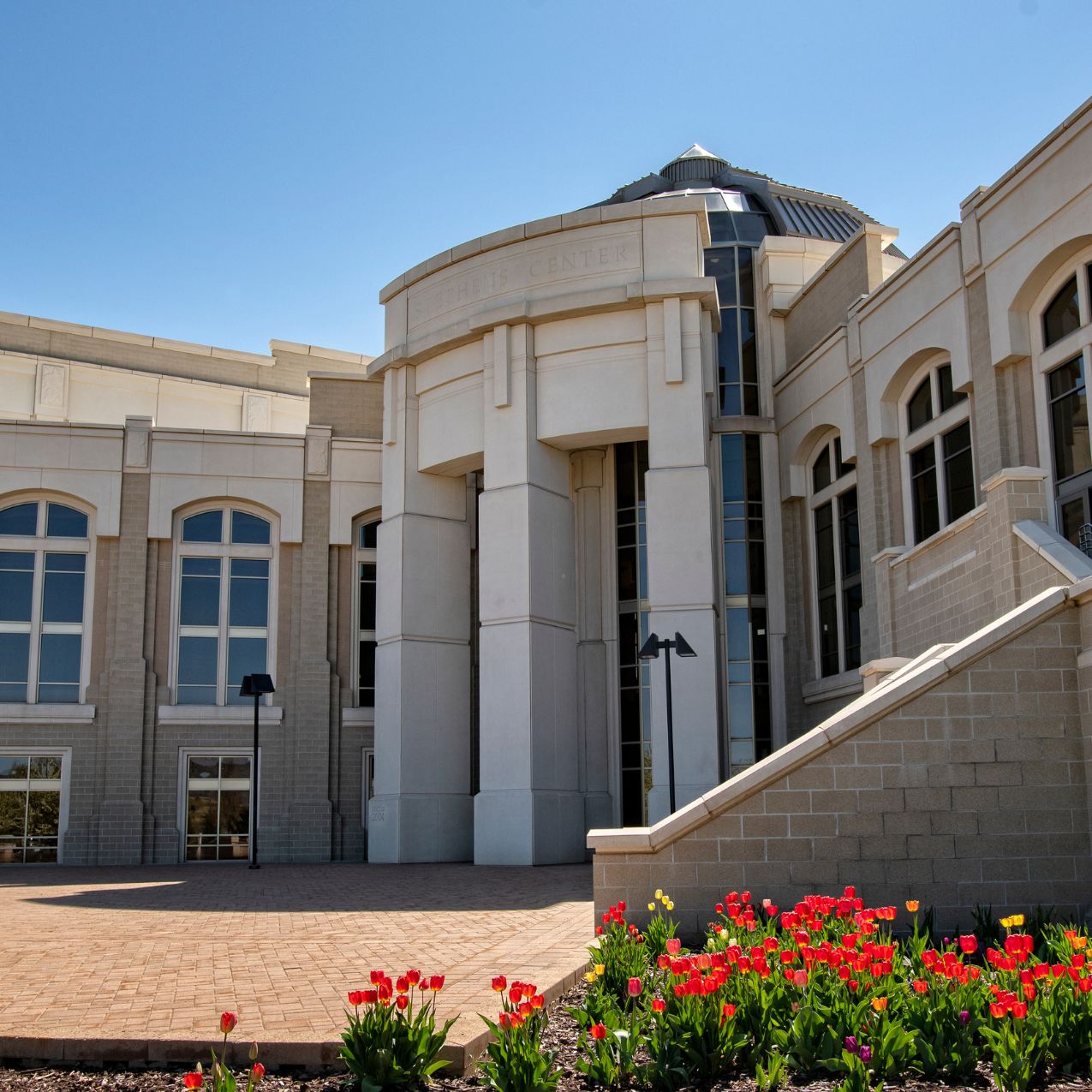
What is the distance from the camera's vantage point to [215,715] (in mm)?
30047

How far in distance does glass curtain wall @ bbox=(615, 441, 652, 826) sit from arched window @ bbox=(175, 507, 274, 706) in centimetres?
874

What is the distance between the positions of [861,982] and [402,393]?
965 inches

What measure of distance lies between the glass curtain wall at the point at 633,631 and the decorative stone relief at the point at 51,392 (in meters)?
19.1

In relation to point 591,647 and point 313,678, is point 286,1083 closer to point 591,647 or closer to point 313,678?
point 591,647

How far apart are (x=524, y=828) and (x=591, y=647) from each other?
18.3 feet

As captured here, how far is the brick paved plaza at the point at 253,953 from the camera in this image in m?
6.58

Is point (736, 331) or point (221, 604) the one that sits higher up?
point (736, 331)

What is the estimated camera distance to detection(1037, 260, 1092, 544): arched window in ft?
63.2

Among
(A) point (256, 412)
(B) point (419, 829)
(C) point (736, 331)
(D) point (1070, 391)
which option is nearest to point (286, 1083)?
(D) point (1070, 391)

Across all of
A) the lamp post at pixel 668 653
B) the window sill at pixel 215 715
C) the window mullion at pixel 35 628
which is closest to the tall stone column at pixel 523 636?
the lamp post at pixel 668 653

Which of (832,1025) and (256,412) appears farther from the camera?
(256,412)

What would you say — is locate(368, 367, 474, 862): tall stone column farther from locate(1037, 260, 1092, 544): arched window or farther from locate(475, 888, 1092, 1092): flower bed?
locate(475, 888, 1092, 1092): flower bed

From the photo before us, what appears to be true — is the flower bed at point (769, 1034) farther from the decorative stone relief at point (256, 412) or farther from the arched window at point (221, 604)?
the decorative stone relief at point (256, 412)

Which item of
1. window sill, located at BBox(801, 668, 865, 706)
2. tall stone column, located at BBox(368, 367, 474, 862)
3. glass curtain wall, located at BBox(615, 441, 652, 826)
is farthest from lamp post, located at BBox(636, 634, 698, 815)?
tall stone column, located at BBox(368, 367, 474, 862)
